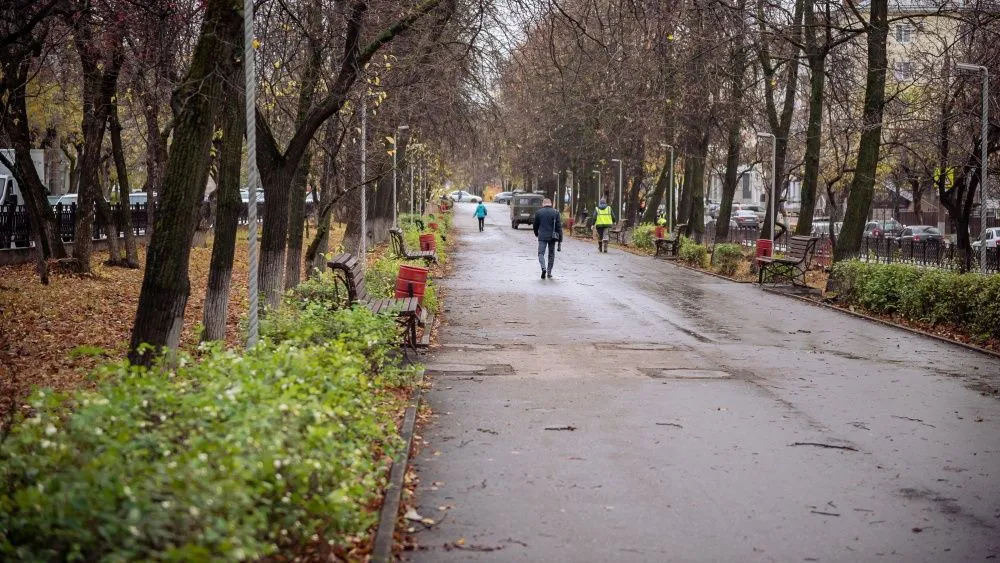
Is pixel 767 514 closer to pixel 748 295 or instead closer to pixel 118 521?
pixel 118 521

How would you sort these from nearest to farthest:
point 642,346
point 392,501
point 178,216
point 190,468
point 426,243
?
point 190,468, point 392,501, point 178,216, point 642,346, point 426,243

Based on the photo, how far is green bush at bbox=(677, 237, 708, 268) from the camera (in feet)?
114

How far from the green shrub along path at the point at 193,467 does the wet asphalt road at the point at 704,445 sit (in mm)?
821

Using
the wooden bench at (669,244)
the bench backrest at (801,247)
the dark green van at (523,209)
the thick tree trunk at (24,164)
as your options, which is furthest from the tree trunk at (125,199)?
the dark green van at (523,209)

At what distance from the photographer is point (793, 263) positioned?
25.7 metres

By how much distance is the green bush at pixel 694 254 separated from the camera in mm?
34625

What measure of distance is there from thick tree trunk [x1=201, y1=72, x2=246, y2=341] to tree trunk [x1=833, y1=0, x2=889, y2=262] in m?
14.7

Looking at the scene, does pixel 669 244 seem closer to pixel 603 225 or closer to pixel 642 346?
pixel 603 225

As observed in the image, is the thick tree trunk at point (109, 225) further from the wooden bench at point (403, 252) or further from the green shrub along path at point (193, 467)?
the green shrub along path at point (193, 467)

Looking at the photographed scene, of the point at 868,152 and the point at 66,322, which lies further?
the point at 868,152

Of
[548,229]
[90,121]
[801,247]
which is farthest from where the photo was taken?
[548,229]

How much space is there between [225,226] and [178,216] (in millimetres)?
3370

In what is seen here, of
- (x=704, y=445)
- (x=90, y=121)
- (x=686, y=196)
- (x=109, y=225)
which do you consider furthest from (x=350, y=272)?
(x=686, y=196)

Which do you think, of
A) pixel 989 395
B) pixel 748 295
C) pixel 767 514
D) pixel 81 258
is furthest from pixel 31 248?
pixel 767 514
